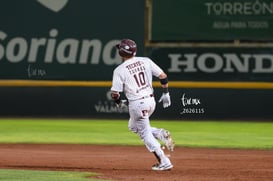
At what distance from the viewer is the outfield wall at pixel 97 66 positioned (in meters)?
21.1

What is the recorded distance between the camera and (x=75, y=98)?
70.9 ft

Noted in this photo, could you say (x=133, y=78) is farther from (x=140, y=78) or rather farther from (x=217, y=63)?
(x=217, y=63)

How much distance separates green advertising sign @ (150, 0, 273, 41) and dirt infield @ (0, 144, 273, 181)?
26.6ft

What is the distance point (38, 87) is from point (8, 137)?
5.65 metres

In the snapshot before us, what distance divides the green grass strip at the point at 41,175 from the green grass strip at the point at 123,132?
17.9 feet

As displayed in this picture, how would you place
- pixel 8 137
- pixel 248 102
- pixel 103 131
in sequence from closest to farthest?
pixel 8 137, pixel 103 131, pixel 248 102

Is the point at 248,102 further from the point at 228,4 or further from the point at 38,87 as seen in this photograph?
the point at 38,87

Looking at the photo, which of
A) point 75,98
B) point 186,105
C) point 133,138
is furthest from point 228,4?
point 133,138

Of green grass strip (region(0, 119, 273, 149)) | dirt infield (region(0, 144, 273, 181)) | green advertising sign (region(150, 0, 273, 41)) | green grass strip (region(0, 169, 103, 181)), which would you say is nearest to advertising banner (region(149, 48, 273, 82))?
green advertising sign (region(150, 0, 273, 41))

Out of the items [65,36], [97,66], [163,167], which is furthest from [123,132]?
[163,167]

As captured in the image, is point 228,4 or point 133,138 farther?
point 228,4

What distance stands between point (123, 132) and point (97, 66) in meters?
4.70

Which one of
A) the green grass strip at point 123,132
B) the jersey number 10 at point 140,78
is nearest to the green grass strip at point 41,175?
the jersey number 10 at point 140,78

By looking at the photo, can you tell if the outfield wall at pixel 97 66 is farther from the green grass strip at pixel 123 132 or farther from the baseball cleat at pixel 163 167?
the baseball cleat at pixel 163 167
